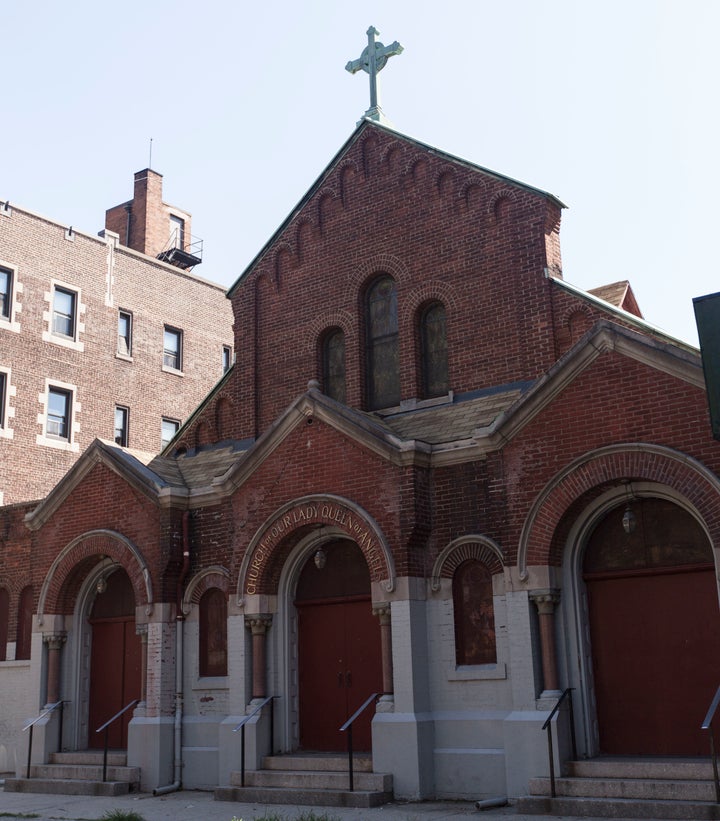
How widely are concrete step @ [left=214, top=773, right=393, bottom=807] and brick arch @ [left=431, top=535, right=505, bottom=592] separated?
9.54ft

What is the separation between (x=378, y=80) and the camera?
65.3 feet

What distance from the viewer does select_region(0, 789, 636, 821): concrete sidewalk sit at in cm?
1195

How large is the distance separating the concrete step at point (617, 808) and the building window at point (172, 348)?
21537 mm

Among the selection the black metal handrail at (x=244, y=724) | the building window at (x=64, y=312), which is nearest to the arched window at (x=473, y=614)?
the black metal handrail at (x=244, y=724)

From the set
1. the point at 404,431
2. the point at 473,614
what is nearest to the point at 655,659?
the point at 473,614

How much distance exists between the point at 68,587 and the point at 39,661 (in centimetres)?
137

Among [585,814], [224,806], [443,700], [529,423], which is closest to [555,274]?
[529,423]

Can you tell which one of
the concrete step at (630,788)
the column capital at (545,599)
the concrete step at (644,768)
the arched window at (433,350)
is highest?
the arched window at (433,350)

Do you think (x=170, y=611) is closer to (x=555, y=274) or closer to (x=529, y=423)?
(x=529, y=423)

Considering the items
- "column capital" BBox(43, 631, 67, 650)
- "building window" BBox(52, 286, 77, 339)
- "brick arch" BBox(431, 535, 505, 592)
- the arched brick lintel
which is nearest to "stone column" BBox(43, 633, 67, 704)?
"column capital" BBox(43, 631, 67, 650)

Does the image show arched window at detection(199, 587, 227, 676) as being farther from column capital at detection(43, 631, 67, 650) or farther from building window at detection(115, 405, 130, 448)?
building window at detection(115, 405, 130, 448)

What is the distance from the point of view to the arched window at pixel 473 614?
13.8 metres

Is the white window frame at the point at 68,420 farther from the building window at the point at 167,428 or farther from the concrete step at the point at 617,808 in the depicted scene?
the concrete step at the point at 617,808

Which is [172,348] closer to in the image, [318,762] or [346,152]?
[346,152]
